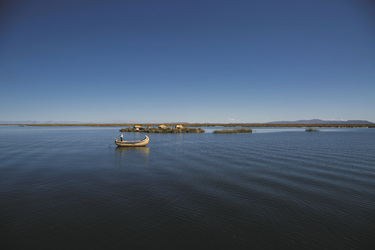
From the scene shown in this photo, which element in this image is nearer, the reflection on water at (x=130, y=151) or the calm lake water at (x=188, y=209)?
the calm lake water at (x=188, y=209)

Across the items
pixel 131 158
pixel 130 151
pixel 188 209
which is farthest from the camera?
pixel 130 151

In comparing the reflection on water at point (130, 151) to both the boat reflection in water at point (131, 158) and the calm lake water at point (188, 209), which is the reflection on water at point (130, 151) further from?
the calm lake water at point (188, 209)

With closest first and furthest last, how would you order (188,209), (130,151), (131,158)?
(188,209), (131,158), (130,151)

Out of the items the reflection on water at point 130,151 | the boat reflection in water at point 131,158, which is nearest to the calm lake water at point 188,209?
the boat reflection in water at point 131,158

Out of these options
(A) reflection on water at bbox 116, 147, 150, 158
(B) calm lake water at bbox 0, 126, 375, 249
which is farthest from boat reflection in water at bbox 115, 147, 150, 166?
(B) calm lake water at bbox 0, 126, 375, 249

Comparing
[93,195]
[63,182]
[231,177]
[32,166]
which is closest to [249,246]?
[231,177]

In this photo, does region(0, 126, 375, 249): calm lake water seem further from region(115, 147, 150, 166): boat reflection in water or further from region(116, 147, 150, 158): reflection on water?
region(116, 147, 150, 158): reflection on water

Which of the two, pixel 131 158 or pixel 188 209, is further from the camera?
pixel 131 158

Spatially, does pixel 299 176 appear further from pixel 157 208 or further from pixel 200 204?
pixel 157 208

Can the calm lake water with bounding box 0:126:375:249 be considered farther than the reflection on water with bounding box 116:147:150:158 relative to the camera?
No

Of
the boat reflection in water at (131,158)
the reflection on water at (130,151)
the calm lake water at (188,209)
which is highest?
the reflection on water at (130,151)

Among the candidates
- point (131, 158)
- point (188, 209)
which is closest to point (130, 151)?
point (131, 158)

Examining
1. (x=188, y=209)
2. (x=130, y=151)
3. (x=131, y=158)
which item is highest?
(x=130, y=151)

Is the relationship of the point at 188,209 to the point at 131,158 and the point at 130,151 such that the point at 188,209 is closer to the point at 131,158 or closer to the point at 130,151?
the point at 131,158
